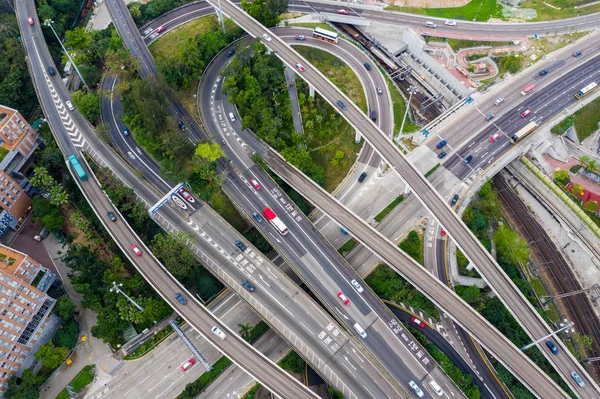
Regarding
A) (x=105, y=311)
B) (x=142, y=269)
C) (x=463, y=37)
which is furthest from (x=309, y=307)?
(x=463, y=37)

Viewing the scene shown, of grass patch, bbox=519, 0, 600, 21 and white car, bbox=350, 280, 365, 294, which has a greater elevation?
grass patch, bbox=519, 0, 600, 21

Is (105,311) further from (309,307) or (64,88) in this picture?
(64,88)

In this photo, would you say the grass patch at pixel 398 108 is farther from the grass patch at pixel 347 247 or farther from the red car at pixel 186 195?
the red car at pixel 186 195

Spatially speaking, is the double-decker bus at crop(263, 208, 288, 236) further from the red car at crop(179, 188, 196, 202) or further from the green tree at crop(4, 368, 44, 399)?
the green tree at crop(4, 368, 44, 399)

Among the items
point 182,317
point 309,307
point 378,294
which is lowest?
point 378,294

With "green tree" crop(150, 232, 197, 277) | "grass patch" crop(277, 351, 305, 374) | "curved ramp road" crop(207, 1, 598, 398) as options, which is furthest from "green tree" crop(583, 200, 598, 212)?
"green tree" crop(150, 232, 197, 277)

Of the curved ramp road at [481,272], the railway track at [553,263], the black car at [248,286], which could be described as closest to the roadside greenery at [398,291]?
the curved ramp road at [481,272]
